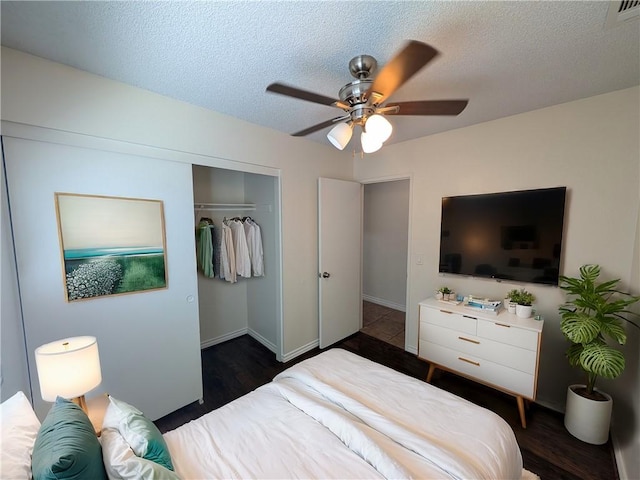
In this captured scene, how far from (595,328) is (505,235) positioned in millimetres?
888

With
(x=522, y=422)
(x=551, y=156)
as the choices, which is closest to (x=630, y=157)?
(x=551, y=156)

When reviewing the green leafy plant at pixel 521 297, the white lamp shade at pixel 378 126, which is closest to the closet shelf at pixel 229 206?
the white lamp shade at pixel 378 126

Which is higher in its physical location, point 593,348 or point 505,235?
point 505,235

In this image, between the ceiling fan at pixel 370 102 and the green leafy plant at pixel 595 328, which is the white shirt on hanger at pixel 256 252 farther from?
the green leafy plant at pixel 595 328

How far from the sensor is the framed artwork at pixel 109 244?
5.21ft

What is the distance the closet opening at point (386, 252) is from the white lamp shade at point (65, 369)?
3.36 meters

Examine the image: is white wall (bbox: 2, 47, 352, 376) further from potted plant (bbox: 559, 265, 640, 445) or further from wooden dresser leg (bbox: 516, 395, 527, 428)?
potted plant (bbox: 559, 265, 640, 445)

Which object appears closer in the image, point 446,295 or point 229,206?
point 446,295

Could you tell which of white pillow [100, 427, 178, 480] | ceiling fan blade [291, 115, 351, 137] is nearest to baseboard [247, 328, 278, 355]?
white pillow [100, 427, 178, 480]

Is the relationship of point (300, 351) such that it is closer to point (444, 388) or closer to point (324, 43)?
point (444, 388)

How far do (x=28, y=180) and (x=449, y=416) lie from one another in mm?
2703

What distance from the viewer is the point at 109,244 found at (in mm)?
1717

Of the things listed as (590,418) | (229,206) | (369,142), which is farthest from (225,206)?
(590,418)

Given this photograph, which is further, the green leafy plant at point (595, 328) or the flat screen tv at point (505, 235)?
the flat screen tv at point (505, 235)
